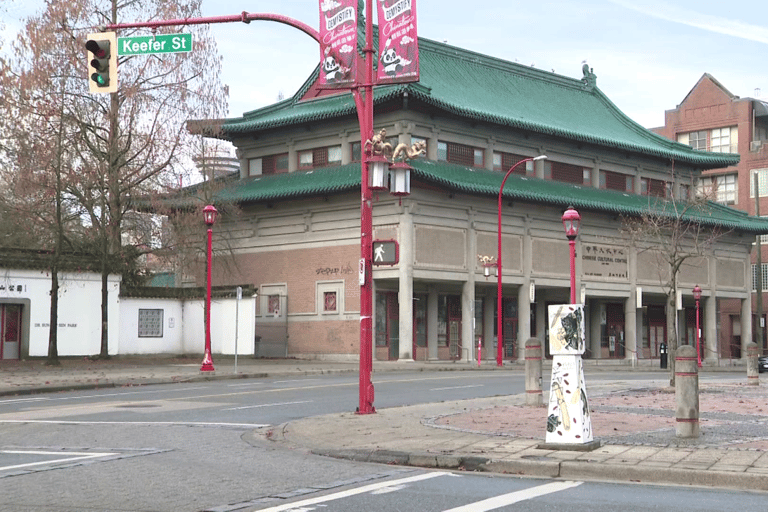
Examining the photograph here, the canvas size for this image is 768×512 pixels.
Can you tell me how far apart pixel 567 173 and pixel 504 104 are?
5.51 m

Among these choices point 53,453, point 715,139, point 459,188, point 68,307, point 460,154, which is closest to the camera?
point 53,453

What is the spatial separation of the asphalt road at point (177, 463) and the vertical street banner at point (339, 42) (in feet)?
19.9

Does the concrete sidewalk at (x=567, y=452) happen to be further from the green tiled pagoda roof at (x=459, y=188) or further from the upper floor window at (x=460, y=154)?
the upper floor window at (x=460, y=154)

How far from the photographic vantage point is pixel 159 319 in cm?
4691

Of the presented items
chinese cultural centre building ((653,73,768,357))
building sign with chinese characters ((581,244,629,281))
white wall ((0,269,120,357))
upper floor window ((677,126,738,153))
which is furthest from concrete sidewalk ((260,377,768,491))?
upper floor window ((677,126,738,153))

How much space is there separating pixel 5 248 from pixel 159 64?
30.8 ft

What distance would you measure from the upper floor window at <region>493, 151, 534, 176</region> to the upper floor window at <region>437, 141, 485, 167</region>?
0.97m

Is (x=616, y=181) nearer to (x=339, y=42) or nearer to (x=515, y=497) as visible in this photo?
(x=339, y=42)

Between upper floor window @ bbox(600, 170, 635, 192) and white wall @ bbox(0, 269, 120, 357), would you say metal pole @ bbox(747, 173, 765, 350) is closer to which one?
upper floor window @ bbox(600, 170, 635, 192)

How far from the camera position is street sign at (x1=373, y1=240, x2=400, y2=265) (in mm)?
17250

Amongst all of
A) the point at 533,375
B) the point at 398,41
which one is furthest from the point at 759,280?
the point at 398,41

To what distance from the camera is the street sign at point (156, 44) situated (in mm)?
18688

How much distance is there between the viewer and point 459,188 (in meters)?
47.7

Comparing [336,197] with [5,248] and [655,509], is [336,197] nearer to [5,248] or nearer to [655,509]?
[5,248]
